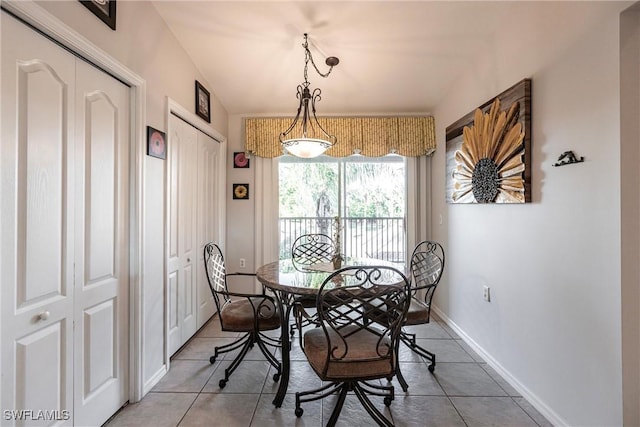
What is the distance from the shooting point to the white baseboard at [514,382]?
1.66 metres

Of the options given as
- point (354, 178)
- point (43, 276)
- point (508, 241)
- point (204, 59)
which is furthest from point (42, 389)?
point (354, 178)

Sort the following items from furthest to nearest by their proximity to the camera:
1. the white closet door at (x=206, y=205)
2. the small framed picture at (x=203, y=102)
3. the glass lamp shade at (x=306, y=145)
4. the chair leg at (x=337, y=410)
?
the white closet door at (x=206, y=205) → the small framed picture at (x=203, y=102) → the glass lamp shade at (x=306, y=145) → the chair leg at (x=337, y=410)

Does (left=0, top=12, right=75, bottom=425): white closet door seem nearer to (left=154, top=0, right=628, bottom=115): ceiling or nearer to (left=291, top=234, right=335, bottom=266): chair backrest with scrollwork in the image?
(left=154, top=0, right=628, bottom=115): ceiling

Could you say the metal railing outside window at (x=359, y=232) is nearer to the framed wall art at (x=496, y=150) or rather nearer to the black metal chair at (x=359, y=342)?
the framed wall art at (x=496, y=150)

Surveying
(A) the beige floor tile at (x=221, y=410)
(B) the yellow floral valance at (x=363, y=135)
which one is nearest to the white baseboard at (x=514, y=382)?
(A) the beige floor tile at (x=221, y=410)

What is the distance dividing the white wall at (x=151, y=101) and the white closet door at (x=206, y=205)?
0.75 meters

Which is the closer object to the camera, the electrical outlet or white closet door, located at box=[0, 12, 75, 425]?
white closet door, located at box=[0, 12, 75, 425]

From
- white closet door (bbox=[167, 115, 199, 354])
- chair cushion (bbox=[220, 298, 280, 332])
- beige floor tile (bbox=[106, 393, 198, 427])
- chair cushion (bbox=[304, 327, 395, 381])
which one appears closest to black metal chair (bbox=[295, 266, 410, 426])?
chair cushion (bbox=[304, 327, 395, 381])

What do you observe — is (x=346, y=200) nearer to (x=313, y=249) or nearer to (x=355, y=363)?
(x=313, y=249)

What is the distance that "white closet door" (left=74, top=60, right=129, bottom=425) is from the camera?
1476 millimetres

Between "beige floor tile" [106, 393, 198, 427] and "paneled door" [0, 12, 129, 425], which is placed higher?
"paneled door" [0, 12, 129, 425]

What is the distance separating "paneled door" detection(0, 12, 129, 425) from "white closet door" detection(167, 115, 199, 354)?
55 centimetres

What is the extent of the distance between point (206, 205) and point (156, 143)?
3.75 feet

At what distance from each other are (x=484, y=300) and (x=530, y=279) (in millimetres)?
594
